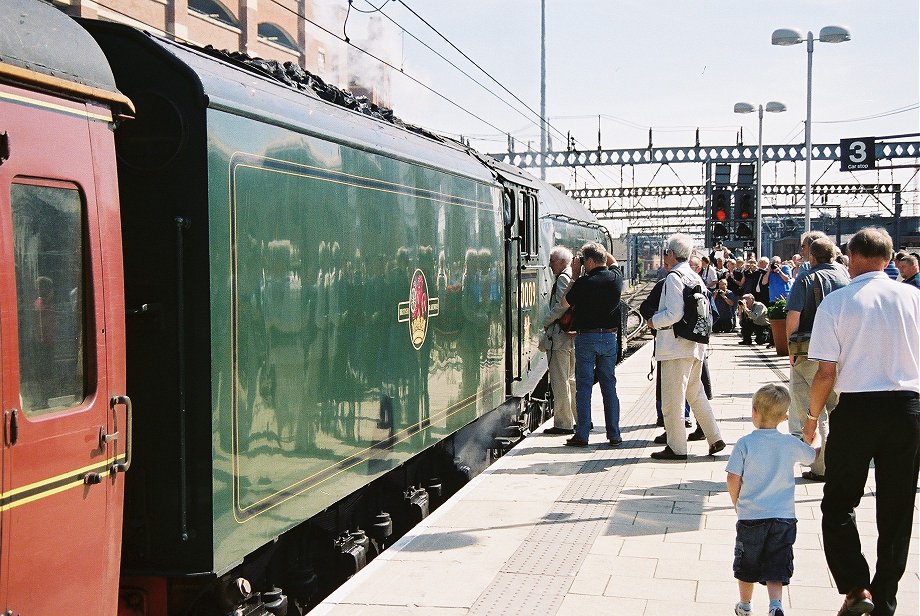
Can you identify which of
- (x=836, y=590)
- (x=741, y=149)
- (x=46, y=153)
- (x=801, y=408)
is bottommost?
(x=836, y=590)

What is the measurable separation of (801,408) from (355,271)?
165 inches

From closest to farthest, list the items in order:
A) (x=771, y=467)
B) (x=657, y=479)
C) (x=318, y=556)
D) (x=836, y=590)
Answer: (x=771, y=467) < (x=836, y=590) < (x=318, y=556) < (x=657, y=479)

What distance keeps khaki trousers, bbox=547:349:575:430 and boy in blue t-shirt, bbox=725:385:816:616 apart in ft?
19.2

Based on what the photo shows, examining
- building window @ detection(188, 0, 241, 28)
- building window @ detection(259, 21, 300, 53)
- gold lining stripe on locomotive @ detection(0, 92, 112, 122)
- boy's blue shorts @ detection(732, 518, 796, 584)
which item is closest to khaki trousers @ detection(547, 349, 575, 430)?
boy's blue shorts @ detection(732, 518, 796, 584)

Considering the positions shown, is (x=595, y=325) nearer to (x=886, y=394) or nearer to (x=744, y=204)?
(x=886, y=394)

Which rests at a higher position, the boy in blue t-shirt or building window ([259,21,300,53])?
building window ([259,21,300,53])

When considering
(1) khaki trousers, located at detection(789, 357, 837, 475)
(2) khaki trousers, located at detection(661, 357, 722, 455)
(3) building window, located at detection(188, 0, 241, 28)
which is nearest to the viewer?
(1) khaki trousers, located at detection(789, 357, 837, 475)

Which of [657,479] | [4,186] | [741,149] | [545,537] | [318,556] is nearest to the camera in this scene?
[4,186]

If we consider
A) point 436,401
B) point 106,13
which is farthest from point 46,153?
point 106,13

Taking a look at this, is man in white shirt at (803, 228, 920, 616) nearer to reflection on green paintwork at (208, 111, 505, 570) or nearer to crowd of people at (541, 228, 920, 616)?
crowd of people at (541, 228, 920, 616)

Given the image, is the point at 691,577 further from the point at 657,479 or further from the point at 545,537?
the point at 657,479

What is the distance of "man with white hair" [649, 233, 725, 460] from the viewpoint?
8.84 m

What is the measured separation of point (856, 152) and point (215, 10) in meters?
21.9

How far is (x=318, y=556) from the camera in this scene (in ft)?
20.5
